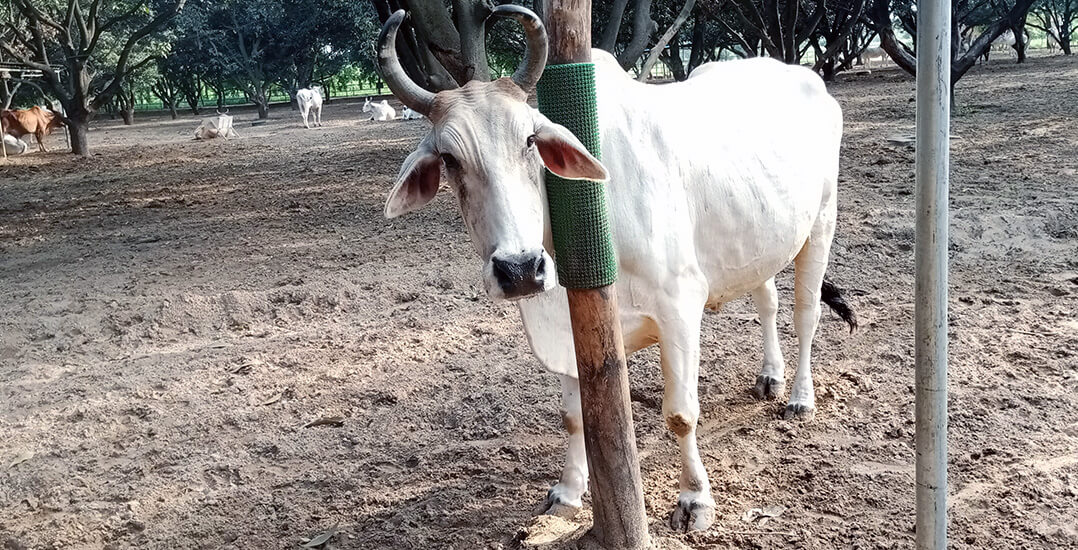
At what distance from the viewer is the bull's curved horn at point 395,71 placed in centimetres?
265

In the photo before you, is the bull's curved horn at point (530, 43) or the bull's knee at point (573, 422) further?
the bull's knee at point (573, 422)

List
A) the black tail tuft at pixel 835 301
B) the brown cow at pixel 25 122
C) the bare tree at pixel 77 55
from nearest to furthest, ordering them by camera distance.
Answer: the black tail tuft at pixel 835 301 → the bare tree at pixel 77 55 → the brown cow at pixel 25 122

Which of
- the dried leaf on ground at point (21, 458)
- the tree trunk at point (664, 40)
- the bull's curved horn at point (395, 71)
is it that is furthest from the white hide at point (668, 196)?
the tree trunk at point (664, 40)

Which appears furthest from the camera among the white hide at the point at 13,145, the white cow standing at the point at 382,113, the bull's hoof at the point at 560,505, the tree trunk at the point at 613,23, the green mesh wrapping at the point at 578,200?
the white cow standing at the point at 382,113

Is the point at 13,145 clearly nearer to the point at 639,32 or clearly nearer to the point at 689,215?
the point at 639,32

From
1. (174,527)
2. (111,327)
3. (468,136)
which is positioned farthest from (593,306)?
(111,327)

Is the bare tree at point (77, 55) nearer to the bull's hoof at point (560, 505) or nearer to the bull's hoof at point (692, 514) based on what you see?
the bull's hoof at point (560, 505)

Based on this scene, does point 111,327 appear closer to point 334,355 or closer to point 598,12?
point 334,355

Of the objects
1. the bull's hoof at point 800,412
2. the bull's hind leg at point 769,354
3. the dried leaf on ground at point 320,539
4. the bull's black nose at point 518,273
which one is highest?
the bull's black nose at point 518,273

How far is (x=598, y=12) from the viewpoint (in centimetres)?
2244

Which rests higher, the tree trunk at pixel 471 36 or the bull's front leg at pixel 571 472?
the tree trunk at pixel 471 36

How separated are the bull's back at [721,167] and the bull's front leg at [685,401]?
204 millimetres

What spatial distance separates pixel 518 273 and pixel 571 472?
50.8 inches

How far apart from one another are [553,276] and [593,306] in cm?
24
